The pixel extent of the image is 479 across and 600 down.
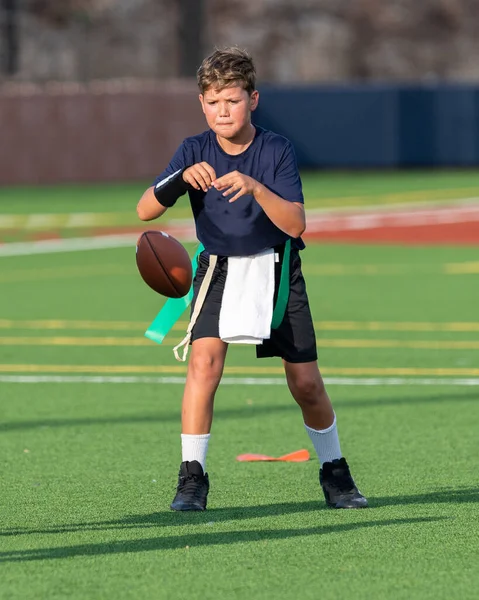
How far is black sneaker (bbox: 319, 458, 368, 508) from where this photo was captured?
23.2ft

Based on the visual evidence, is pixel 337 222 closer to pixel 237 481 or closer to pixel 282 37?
pixel 237 481

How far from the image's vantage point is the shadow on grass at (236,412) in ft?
31.0

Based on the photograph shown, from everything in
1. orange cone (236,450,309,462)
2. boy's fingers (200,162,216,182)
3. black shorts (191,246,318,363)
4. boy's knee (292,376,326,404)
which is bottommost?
orange cone (236,450,309,462)

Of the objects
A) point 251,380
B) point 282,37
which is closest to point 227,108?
point 251,380

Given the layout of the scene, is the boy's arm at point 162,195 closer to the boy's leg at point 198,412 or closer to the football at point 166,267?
the football at point 166,267

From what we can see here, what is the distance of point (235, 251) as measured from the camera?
7012 millimetres

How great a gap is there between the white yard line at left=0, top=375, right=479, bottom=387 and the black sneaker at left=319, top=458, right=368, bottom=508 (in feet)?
12.3

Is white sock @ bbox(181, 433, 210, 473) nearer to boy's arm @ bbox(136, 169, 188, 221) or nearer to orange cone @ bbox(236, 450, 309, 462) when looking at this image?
boy's arm @ bbox(136, 169, 188, 221)

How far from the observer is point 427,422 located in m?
9.43

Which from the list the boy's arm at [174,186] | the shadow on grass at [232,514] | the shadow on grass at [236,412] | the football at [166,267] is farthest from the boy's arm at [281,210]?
the shadow on grass at [236,412]

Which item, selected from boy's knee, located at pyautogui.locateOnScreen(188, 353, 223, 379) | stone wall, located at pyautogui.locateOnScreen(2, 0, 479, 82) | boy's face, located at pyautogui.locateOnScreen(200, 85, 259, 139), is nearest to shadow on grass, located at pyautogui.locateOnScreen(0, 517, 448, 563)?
boy's knee, located at pyautogui.locateOnScreen(188, 353, 223, 379)

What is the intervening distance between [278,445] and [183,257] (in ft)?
6.49

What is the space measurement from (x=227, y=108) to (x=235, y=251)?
66 centimetres

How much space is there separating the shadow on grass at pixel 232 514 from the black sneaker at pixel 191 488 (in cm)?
4
